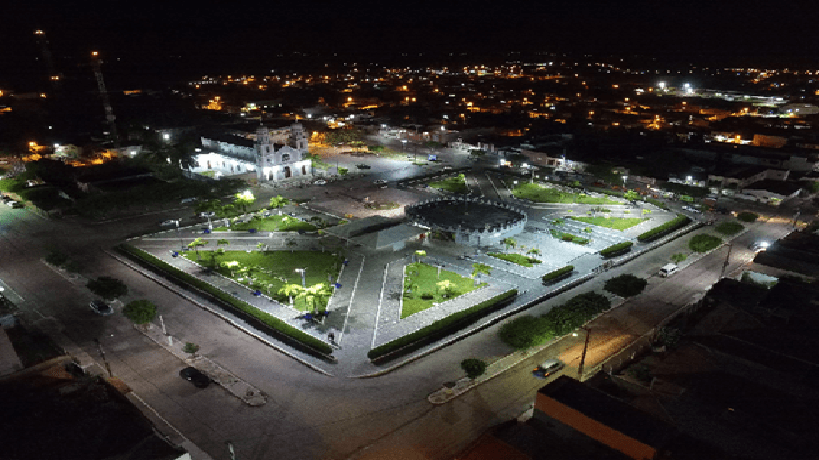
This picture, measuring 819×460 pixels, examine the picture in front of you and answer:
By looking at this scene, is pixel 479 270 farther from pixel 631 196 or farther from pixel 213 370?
pixel 631 196

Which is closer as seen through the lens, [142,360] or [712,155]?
[142,360]

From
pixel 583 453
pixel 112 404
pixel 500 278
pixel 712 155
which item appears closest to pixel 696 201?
pixel 712 155

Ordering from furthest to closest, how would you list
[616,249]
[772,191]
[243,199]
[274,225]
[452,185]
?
A: [452,185] → [772,191] → [243,199] → [274,225] → [616,249]

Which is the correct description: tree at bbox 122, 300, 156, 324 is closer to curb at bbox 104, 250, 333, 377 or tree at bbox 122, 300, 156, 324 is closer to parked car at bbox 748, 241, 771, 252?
curb at bbox 104, 250, 333, 377

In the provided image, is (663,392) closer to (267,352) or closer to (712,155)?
(267,352)

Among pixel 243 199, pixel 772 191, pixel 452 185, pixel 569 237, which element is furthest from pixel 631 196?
pixel 243 199

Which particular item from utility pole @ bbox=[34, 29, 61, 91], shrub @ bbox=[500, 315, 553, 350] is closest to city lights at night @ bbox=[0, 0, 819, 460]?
shrub @ bbox=[500, 315, 553, 350]
